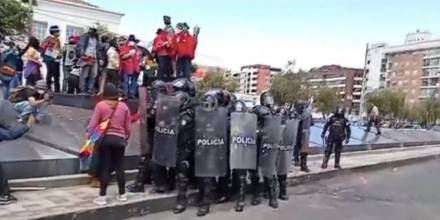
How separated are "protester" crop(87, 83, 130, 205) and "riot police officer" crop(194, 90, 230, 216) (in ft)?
3.68

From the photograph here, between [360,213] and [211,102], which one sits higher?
[211,102]

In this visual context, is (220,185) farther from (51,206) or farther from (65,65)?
(65,65)

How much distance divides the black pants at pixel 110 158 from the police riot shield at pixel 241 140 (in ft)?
5.57

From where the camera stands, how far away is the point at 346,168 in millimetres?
13289

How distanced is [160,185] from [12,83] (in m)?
5.14

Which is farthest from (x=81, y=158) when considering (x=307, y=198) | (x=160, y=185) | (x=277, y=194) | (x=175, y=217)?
(x=307, y=198)

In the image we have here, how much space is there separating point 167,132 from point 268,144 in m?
1.61

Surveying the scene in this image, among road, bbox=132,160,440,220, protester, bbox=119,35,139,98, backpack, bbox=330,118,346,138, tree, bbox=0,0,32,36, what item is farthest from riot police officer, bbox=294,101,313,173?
tree, bbox=0,0,32,36

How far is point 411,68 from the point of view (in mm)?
122250

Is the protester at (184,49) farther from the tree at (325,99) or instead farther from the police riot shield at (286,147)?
the tree at (325,99)

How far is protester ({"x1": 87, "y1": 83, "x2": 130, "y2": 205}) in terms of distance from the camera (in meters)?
6.66

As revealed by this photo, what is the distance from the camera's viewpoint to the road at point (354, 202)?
7730 mm

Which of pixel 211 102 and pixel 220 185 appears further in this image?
pixel 220 185

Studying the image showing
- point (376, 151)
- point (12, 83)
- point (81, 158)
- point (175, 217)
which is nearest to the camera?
point (175, 217)
